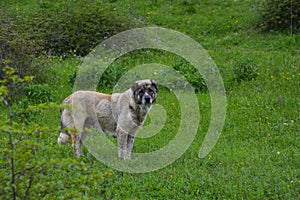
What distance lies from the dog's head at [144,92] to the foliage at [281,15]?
9959mm

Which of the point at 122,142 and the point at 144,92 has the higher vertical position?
the point at 144,92

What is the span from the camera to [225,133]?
10305 mm

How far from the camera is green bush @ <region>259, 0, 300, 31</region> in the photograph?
17.3 meters

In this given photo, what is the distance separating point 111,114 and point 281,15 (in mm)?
10298

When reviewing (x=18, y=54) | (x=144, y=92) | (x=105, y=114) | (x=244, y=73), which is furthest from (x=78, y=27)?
(x=144, y=92)

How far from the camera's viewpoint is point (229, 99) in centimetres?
1216

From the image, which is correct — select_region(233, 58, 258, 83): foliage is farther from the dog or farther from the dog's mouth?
the dog's mouth

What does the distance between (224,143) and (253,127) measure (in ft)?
3.30

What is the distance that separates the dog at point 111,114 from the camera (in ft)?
29.1

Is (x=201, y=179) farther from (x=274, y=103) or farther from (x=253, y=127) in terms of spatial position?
(x=274, y=103)

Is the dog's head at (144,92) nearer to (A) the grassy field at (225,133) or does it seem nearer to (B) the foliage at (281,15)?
(A) the grassy field at (225,133)

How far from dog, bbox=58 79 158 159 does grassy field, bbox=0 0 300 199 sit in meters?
0.43

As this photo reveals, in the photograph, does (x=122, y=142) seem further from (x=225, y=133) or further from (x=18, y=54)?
(x=18, y=54)

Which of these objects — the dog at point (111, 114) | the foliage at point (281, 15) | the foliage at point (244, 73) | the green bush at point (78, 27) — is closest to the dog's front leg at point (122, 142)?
the dog at point (111, 114)
